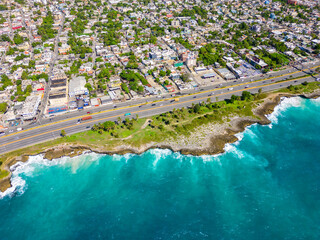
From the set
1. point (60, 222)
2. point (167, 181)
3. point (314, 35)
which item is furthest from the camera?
point (314, 35)

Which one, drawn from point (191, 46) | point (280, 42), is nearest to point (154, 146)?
point (191, 46)

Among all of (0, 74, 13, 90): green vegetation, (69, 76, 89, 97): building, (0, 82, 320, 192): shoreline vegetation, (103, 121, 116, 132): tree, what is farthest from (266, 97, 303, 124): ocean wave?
(0, 74, 13, 90): green vegetation

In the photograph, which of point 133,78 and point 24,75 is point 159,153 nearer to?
point 133,78

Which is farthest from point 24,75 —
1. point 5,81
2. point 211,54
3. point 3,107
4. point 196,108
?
point 211,54

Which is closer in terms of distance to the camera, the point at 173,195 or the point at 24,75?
the point at 173,195

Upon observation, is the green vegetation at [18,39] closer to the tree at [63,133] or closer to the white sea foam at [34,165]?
the tree at [63,133]

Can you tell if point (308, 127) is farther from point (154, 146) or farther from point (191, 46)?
point (191, 46)

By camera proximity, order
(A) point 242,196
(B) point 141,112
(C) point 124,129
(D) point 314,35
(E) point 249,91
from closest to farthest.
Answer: (A) point 242,196 → (C) point 124,129 → (B) point 141,112 → (E) point 249,91 → (D) point 314,35
